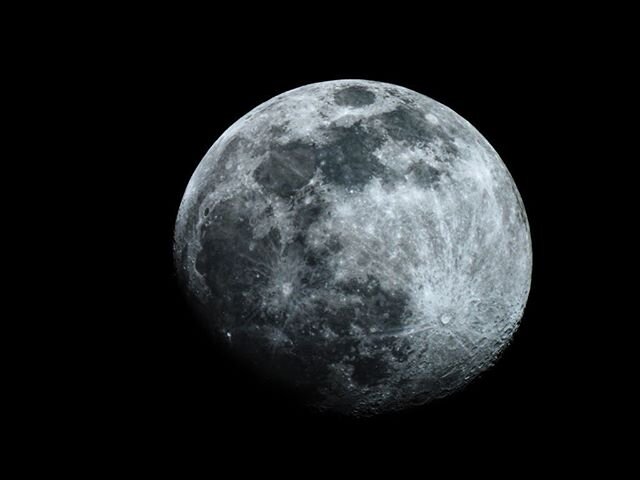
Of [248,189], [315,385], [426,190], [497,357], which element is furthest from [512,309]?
[248,189]

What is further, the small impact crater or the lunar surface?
the small impact crater

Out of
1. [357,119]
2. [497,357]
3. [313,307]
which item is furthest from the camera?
[497,357]

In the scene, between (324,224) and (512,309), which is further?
(512,309)

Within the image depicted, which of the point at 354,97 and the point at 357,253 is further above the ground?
the point at 354,97

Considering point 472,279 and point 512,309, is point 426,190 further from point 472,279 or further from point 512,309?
point 512,309

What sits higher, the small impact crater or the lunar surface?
the small impact crater
